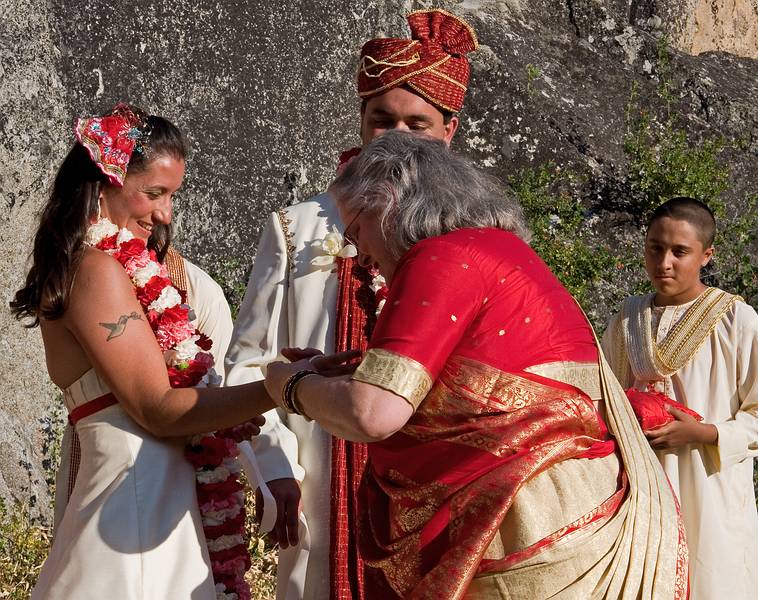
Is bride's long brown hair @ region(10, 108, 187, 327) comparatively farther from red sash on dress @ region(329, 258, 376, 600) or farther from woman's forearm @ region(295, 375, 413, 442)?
woman's forearm @ region(295, 375, 413, 442)

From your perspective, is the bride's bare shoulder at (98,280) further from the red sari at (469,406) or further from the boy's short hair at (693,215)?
the boy's short hair at (693,215)

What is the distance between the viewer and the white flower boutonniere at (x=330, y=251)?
3541mm

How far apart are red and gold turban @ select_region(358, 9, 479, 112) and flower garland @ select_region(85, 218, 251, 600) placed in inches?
44.1

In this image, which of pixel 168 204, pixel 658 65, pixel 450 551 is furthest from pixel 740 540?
pixel 658 65

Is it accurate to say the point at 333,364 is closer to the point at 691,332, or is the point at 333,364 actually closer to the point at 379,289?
the point at 379,289

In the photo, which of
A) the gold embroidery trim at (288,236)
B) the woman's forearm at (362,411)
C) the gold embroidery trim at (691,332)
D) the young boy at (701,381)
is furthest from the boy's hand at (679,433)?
the woman's forearm at (362,411)

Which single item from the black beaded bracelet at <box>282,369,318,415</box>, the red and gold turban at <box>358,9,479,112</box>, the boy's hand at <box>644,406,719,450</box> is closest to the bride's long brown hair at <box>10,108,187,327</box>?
the black beaded bracelet at <box>282,369,318,415</box>

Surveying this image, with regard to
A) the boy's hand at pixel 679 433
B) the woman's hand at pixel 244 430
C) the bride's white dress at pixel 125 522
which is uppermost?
the boy's hand at pixel 679 433

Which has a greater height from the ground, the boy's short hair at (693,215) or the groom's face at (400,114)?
the boy's short hair at (693,215)

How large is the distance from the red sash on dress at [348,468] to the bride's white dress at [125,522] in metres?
0.43

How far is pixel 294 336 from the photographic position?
3.51 m

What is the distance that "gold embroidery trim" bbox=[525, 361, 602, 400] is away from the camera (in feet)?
8.30

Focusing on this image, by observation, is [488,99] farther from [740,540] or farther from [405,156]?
[405,156]

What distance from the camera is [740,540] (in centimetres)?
452
